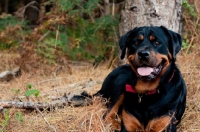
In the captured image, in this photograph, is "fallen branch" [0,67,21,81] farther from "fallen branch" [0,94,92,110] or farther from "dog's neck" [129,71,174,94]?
"dog's neck" [129,71,174,94]

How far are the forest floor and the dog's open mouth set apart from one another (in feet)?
2.13

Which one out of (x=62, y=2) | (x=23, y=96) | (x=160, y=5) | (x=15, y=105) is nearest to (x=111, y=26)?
(x=62, y=2)

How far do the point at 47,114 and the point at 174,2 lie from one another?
8.68 feet

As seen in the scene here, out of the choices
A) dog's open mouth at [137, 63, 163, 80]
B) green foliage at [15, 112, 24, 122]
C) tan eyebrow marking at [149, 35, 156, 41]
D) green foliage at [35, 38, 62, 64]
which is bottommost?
green foliage at [15, 112, 24, 122]

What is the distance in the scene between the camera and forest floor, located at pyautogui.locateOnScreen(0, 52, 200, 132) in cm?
434

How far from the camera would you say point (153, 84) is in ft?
13.5

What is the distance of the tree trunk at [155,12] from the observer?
19.7ft

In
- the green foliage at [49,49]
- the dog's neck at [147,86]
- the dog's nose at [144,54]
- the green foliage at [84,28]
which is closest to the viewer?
the dog's nose at [144,54]

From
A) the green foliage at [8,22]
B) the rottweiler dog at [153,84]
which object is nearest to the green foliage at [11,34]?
the green foliage at [8,22]

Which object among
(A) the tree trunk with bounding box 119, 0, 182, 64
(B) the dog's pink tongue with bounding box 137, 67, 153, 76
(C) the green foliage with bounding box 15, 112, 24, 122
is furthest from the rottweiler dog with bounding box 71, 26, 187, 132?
(A) the tree trunk with bounding box 119, 0, 182, 64

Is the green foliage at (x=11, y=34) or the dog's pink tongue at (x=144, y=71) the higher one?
the dog's pink tongue at (x=144, y=71)

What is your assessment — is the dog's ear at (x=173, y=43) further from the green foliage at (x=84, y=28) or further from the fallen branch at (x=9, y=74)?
the fallen branch at (x=9, y=74)

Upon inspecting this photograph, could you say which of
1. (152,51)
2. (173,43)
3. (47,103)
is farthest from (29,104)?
(173,43)

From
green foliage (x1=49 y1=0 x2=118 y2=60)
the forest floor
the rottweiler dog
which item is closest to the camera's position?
the rottweiler dog
